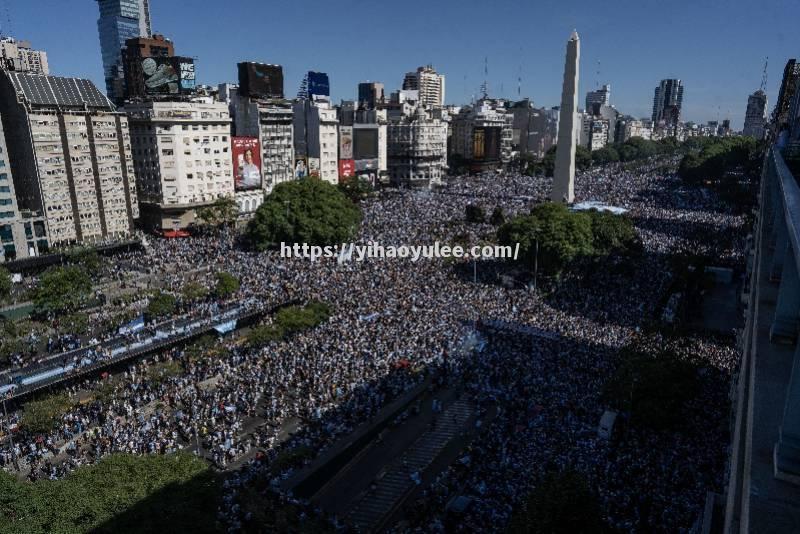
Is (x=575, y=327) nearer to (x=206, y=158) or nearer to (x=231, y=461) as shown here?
(x=231, y=461)

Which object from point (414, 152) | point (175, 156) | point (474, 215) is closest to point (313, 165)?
point (175, 156)

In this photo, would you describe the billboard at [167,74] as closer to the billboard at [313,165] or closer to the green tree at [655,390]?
the billboard at [313,165]

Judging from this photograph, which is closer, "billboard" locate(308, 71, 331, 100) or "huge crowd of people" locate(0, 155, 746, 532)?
"huge crowd of people" locate(0, 155, 746, 532)

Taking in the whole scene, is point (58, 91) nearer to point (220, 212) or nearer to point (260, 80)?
point (220, 212)

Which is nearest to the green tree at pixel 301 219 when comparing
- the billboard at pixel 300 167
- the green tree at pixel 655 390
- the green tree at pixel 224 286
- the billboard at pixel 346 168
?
the green tree at pixel 224 286

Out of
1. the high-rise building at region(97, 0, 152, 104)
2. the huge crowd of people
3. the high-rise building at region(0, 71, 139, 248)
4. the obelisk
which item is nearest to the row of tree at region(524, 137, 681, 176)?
the obelisk

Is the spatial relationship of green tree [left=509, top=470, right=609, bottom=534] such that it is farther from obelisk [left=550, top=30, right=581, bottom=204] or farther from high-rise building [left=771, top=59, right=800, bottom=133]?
high-rise building [left=771, top=59, right=800, bottom=133]

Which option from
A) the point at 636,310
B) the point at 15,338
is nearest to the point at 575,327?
the point at 636,310
